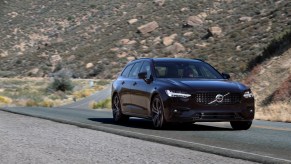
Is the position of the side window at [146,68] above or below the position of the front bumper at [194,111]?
above

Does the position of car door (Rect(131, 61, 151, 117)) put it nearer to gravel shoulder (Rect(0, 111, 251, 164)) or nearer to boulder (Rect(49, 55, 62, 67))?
gravel shoulder (Rect(0, 111, 251, 164))

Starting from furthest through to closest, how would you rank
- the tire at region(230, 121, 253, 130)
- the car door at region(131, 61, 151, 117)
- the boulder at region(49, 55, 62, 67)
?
1. the boulder at region(49, 55, 62, 67)
2. the car door at region(131, 61, 151, 117)
3. the tire at region(230, 121, 253, 130)

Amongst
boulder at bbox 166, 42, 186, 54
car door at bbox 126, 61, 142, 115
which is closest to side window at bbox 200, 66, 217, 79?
car door at bbox 126, 61, 142, 115

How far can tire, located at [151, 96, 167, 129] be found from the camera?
12720mm

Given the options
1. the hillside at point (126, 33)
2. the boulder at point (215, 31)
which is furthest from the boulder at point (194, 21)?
the boulder at point (215, 31)

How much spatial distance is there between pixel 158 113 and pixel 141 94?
1022 mm

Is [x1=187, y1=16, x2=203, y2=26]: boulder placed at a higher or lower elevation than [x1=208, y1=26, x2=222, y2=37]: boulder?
higher

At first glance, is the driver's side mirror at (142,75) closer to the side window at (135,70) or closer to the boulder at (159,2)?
the side window at (135,70)

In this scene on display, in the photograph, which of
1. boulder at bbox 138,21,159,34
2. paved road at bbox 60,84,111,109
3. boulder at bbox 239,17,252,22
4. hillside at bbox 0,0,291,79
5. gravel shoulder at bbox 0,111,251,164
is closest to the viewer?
gravel shoulder at bbox 0,111,251,164

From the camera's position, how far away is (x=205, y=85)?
1257 centimetres

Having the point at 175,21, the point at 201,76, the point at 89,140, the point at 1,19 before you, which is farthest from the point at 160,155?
the point at 1,19

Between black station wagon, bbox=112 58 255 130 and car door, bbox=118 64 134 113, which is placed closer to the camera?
black station wagon, bbox=112 58 255 130

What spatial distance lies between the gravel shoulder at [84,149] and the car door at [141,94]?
1.46 metres

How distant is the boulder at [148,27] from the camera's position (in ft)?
220
